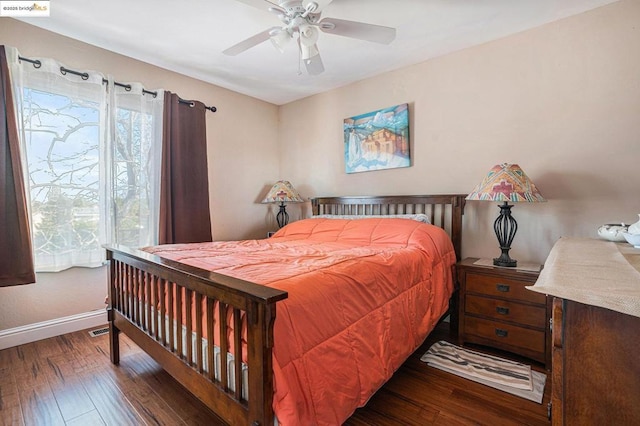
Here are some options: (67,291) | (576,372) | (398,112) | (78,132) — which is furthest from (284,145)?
(576,372)

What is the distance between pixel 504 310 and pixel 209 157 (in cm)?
322

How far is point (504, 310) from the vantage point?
207 cm

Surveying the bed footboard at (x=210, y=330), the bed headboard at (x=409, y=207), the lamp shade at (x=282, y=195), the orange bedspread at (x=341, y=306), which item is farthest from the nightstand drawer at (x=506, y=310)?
the lamp shade at (x=282, y=195)

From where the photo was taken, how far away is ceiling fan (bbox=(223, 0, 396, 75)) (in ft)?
5.51

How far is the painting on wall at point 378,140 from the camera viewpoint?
2996 millimetres

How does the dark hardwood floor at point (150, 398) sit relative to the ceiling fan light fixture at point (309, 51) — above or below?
below

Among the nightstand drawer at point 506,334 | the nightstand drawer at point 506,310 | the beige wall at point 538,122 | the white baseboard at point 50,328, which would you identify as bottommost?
the white baseboard at point 50,328

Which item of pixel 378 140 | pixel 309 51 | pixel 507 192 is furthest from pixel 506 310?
pixel 309 51

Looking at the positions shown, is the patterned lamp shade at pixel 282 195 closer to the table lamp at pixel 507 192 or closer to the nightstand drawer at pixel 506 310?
the table lamp at pixel 507 192

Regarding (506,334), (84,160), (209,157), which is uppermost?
(209,157)

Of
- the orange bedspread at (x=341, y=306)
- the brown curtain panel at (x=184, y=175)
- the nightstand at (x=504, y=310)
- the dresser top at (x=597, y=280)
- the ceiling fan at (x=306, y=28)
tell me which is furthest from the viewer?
the brown curtain panel at (x=184, y=175)

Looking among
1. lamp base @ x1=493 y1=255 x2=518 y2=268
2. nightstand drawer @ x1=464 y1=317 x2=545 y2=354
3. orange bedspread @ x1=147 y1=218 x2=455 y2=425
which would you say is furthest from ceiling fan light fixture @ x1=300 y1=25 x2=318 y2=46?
nightstand drawer @ x1=464 y1=317 x2=545 y2=354

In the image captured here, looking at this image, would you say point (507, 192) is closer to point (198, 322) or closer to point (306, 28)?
point (306, 28)

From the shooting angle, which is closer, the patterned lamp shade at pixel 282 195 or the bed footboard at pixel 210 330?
the bed footboard at pixel 210 330
